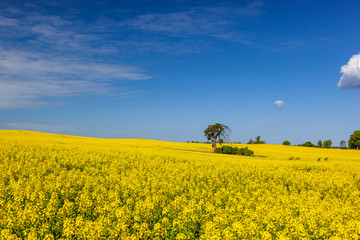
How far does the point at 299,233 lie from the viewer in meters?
7.09

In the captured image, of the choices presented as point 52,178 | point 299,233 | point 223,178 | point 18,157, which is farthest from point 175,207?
point 18,157

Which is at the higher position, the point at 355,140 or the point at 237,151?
the point at 355,140

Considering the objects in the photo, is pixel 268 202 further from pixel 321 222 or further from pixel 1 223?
pixel 1 223

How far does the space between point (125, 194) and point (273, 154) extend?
4969cm

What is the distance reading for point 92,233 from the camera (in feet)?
19.7

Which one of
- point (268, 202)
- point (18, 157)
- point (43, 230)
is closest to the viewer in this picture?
point (43, 230)

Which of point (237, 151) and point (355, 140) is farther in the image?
point (355, 140)

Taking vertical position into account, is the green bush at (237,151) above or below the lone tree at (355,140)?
below

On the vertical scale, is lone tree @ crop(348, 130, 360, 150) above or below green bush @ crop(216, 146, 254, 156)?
above

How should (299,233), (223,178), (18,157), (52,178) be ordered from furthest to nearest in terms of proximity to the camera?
(18,157), (223,178), (52,178), (299,233)

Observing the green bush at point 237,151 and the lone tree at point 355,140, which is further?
the lone tree at point 355,140

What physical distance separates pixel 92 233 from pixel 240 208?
577 centimetres

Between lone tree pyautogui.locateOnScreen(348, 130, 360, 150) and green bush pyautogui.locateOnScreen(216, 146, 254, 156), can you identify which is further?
lone tree pyautogui.locateOnScreen(348, 130, 360, 150)

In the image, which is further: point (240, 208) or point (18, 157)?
point (18, 157)
